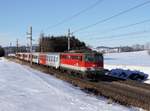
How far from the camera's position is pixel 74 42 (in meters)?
89.2

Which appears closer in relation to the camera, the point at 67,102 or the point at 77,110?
the point at 77,110

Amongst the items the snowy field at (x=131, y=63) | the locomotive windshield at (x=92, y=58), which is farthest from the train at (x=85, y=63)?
the snowy field at (x=131, y=63)

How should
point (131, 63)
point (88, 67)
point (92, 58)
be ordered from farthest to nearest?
point (131, 63), point (92, 58), point (88, 67)

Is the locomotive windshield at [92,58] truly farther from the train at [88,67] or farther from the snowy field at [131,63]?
the snowy field at [131,63]

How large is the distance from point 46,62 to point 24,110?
41.2 metres

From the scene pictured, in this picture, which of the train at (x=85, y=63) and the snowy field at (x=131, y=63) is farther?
the snowy field at (x=131, y=63)

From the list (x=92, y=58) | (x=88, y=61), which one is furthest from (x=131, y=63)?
(x=88, y=61)

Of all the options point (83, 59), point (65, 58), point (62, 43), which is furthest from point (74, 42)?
point (83, 59)

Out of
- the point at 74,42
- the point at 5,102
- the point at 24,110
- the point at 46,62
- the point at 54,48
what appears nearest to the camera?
the point at 24,110

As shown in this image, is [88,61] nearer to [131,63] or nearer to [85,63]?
[85,63]

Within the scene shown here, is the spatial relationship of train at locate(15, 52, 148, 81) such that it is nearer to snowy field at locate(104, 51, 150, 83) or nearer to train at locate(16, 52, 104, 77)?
train at locate(16, 52, 104, 77)

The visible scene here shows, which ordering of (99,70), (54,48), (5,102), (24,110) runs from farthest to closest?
(54,48) → (99,70) → (5,102) → (24,110)

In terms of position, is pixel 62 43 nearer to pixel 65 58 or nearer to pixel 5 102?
pixel 65 58

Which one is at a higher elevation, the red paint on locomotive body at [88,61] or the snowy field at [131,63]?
the red paint on locomotive body at [88,61]
